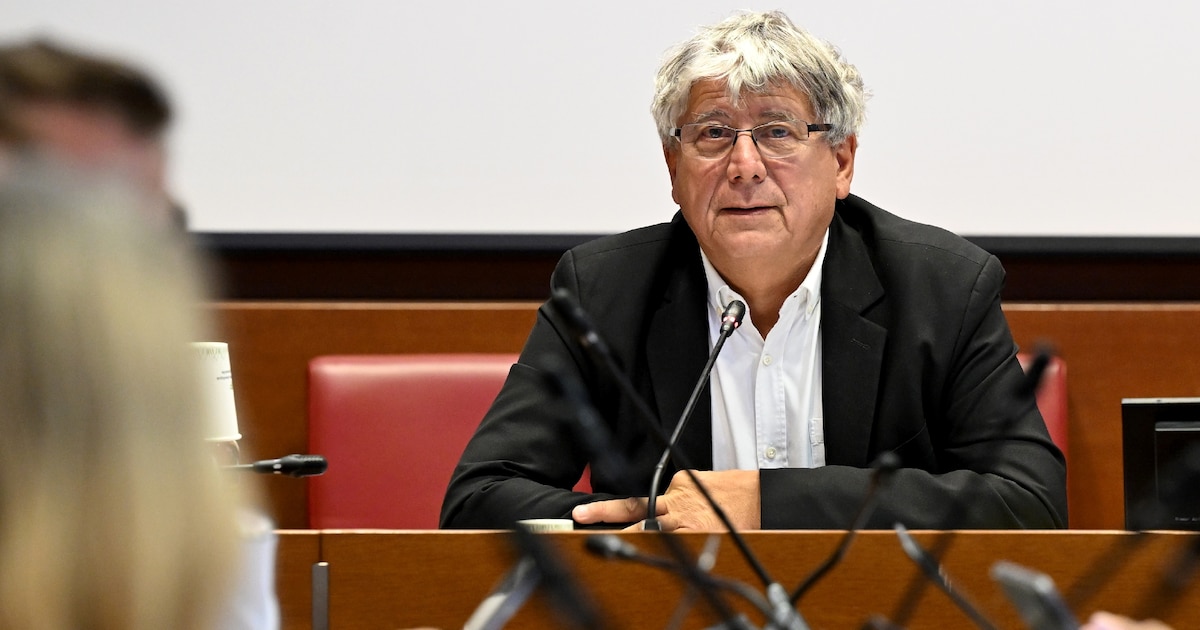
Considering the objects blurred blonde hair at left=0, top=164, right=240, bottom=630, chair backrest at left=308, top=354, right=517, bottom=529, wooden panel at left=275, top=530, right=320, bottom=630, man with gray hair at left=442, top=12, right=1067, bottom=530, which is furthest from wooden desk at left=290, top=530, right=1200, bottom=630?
chair backrest at left=308, top=354, right=517, bottom=529

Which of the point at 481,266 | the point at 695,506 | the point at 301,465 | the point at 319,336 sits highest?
the point at 481,266

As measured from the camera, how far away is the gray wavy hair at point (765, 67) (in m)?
2.02

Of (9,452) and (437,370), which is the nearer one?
(9,452)

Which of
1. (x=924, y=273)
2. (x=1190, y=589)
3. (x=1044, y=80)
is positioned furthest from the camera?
(x=1044, y=80)

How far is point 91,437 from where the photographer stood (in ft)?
2.03

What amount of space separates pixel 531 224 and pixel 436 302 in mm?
250

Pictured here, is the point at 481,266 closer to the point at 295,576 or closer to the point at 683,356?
the point at 683,356

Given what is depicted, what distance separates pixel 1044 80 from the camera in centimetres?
251

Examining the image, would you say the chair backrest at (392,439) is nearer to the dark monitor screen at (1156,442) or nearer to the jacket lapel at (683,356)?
the jacket lapel at (683,356)

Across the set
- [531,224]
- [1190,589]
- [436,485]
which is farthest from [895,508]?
[531,224]

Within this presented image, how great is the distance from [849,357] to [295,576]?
1.06 metres

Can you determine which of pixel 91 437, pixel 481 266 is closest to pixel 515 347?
pixel 481 266

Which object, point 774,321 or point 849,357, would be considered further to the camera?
point 774,321

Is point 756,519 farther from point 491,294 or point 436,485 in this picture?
point 491,294
